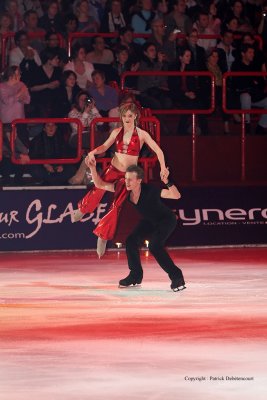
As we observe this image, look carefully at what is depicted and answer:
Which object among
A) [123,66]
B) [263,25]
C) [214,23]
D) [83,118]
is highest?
[214,23]

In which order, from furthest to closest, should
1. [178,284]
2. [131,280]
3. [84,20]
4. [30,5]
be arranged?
[30,5] → [84,20] → [131,280] → [178,284]

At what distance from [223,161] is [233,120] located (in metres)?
0.97

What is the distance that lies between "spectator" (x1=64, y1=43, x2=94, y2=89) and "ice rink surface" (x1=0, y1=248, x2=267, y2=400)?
149 inches

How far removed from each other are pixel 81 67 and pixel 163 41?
1.77 meters

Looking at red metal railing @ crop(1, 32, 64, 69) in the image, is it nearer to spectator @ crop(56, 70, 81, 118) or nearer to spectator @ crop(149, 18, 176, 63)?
spectator @ crop(56, 70, 81, 118)

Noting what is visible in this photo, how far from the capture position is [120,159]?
50.0 ft

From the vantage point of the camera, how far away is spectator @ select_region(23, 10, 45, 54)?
21.0 meters

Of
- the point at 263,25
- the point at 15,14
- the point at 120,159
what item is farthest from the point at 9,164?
the point at 263,25

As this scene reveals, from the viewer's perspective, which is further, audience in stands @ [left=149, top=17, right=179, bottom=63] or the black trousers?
audience in stands @ [left=149, top=17, right=179, bottom=63]

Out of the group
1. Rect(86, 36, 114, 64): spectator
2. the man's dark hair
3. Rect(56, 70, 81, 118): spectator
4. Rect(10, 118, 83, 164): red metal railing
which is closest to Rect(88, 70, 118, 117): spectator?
Rect(56, 70, 81, 118): spectator

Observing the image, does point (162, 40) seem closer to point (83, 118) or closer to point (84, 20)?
point (84, 20)

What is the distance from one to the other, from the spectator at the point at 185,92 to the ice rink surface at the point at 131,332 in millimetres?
3615

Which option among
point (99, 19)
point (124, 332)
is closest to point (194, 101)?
point (99, 19)

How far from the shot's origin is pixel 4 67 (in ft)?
66.4
